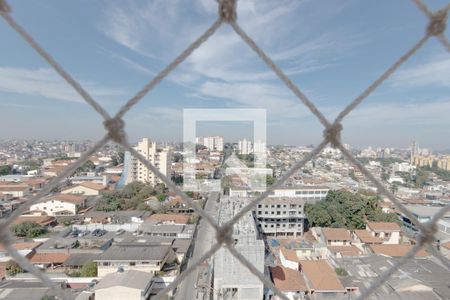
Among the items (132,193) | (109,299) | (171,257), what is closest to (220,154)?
(132,193)

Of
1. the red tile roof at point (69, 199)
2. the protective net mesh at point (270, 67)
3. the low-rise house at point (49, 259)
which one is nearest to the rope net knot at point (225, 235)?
the protective net mesh at point (270, 67)

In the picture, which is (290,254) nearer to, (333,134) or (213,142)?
(333,134)

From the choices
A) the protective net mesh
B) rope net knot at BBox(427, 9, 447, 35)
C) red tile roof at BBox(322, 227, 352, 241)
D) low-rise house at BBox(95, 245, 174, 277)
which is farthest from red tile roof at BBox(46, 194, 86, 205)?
rope net knot at BBox(427, 9, 447, 35)

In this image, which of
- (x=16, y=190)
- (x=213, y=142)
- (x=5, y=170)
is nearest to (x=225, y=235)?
(x=16, y=190)

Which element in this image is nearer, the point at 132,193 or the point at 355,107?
the point at 355,107

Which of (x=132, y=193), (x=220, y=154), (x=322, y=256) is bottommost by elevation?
(x=322, y=256)

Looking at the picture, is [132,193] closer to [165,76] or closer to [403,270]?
[403,270]

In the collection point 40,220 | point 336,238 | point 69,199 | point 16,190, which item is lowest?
point 336,238
